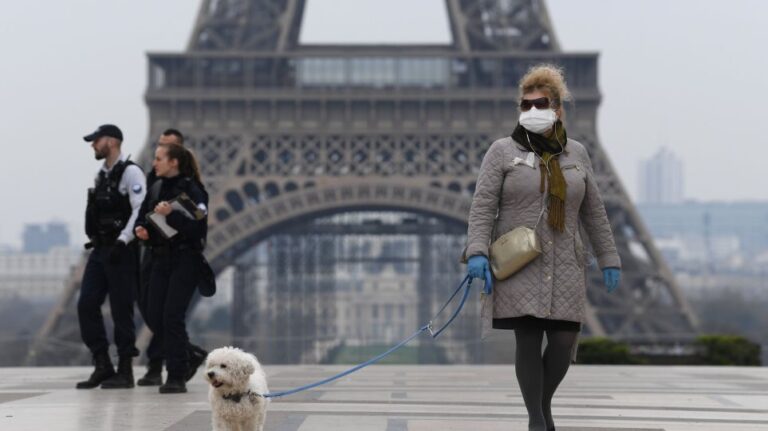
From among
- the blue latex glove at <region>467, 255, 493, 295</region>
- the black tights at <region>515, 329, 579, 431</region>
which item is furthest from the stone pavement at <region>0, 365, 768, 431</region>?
the blue latex glove at <region>467, 255, 493, 295</region>

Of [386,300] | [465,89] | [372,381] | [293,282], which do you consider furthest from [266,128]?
[386,300]

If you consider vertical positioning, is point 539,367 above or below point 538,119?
below

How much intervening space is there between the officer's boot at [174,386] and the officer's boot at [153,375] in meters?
1.01

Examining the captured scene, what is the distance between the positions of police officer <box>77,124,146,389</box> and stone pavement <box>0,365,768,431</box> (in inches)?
16.2

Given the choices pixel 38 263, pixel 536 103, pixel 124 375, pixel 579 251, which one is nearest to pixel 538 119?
pixel 536 103

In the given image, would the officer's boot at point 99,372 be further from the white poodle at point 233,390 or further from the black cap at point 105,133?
the white poodle at point 233,390

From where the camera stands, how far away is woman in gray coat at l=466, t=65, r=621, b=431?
25.0 ft

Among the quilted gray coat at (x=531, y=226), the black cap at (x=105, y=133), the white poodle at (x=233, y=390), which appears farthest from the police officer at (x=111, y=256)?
the quilted gray coat at (x=531, y=226)

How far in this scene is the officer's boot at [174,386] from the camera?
37.0 ft

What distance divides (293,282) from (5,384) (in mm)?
45712

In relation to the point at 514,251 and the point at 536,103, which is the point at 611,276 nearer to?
the point at 514,251

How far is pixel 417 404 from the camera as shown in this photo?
10.3 metres

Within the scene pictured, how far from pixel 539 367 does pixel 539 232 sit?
72 cm

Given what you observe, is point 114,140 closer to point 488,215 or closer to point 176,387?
point 176,387
